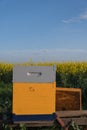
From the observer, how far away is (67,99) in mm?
7484

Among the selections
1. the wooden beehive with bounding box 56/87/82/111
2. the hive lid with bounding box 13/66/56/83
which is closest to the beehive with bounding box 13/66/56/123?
the hive lid with bounding box 13/66/56/83

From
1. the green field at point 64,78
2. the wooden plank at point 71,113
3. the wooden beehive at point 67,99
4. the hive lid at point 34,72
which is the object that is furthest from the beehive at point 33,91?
the green field at point 64,78

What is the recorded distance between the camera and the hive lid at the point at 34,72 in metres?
6.27

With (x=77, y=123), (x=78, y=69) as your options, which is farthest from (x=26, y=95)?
(x=78, y=69)

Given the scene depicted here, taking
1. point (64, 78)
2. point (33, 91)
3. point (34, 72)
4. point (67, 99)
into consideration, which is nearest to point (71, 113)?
point (67, 99)

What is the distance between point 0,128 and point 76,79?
5.51 m

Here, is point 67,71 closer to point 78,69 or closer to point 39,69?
point 78,69

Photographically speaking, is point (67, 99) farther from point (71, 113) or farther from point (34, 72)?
point (34, 72)

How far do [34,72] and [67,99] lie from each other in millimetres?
1421

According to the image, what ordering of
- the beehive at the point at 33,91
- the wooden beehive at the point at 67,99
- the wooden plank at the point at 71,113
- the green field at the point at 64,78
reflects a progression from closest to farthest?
the beehive at the point at 33,91, the wooden plank at the point at 71,113, the wooden beehive at the point at 67,99, the green field at the point at 64,78

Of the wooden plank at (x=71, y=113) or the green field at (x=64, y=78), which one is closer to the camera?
the wooden plank at (x=71, y=113)

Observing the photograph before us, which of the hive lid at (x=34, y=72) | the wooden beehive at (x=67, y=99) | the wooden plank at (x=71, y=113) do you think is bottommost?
the wooden plank at (x=71, y=113)

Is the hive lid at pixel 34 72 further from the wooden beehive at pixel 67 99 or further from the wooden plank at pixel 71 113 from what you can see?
the wooden beehive at pixel 67 99

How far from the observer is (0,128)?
6.59 metres
